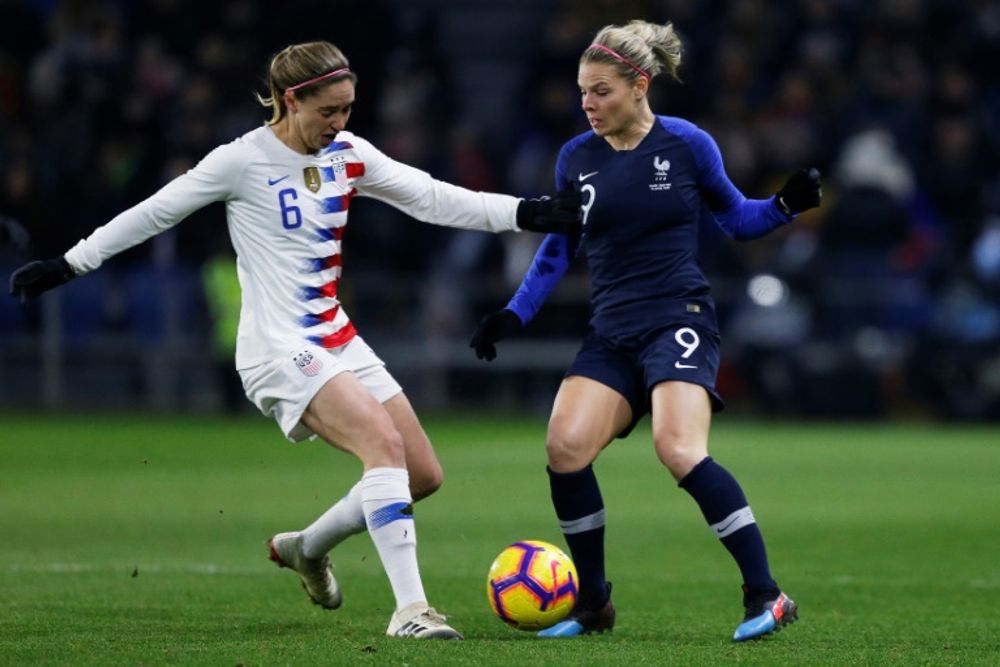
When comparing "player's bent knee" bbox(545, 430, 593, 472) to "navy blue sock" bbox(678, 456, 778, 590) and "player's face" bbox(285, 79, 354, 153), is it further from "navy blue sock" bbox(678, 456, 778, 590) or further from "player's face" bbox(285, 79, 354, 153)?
"player's face" bbox(285, 79, 354, 153)

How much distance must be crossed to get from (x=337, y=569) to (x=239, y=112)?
11.8 metres

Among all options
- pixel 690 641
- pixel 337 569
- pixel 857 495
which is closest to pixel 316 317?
pixel 690 641

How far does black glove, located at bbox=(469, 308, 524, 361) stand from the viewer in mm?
7344

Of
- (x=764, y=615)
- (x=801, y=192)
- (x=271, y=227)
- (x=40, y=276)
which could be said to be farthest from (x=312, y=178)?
(x=764, y=615)

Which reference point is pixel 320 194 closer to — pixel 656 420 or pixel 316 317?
pixel 316 317

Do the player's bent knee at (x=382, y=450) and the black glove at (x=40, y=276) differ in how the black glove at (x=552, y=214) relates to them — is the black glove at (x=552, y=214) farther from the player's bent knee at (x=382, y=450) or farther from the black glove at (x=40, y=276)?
the black glove at (x=40, y=276)

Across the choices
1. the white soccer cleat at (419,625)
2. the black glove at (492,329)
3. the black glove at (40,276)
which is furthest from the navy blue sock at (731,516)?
the black glove at (40,276)

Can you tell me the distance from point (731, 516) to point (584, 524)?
0.66 meters

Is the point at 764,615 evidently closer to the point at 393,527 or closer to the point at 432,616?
the point at 432,616

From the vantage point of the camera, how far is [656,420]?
7059 millimetres

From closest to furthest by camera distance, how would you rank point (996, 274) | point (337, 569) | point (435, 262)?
point (337, 569) < point (996, 274) < point (435, 262)

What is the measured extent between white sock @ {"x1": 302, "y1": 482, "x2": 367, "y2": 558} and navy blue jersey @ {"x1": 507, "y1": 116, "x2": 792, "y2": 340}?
3.40 feet

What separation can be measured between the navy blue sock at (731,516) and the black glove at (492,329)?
3.19 ft

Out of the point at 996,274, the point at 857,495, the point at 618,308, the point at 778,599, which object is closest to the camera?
the point at 778,599
